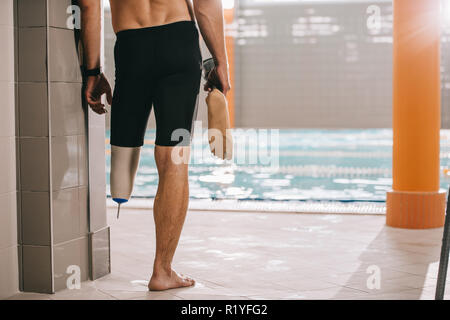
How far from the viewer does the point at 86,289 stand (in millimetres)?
2750

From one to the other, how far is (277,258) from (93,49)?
1.42 metres

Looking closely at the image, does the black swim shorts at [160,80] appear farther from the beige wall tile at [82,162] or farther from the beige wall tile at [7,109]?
the beige wall tile at [7,109]

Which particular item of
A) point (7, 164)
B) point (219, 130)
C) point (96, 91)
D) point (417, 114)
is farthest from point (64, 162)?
point (417, 114)

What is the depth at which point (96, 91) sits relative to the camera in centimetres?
282

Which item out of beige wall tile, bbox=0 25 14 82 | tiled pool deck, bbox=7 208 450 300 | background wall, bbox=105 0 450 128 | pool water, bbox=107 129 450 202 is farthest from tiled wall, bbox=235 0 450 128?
beige wall tile, bbox=0 25 14 82

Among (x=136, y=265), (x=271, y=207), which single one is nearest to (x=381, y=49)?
(x=271, y=207)

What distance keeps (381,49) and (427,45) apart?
42.8 feet

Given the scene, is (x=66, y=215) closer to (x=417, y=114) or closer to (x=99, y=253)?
(x=99, y=253)

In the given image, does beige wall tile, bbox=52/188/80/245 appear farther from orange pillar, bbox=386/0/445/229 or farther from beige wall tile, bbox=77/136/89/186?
orange pillar, bbox=386/0/445/229

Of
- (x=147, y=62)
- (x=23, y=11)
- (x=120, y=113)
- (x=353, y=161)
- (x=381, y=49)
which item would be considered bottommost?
(x=353, y=161)

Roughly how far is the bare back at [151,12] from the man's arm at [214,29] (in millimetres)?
63

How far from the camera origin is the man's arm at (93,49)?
8.91ft

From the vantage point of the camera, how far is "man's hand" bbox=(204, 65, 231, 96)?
272 cm
